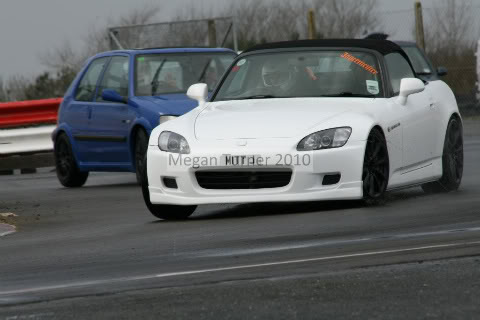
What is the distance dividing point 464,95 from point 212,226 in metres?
21.7

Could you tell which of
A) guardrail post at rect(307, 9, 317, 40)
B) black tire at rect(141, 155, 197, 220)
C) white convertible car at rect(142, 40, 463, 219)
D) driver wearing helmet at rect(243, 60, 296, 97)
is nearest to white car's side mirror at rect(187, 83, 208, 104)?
white convertible car at rect(142, 40, 463, 219)

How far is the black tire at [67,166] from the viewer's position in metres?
16.5

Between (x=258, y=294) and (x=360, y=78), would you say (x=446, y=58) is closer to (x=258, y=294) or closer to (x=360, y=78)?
(x=360, y=78)

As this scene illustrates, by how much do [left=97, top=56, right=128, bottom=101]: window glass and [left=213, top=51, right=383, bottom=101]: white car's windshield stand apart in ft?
13.5

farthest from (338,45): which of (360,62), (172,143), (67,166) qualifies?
(67,166)

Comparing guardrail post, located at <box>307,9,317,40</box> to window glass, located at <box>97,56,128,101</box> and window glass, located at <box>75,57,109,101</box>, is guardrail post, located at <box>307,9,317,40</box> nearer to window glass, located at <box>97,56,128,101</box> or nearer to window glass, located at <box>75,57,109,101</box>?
window glass, located at <box>75,57,109,101</box>

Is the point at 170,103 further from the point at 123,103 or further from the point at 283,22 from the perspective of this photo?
the point at 283,22

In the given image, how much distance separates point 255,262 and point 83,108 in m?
9.03

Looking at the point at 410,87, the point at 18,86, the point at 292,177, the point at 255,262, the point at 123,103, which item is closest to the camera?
the point at 255,262

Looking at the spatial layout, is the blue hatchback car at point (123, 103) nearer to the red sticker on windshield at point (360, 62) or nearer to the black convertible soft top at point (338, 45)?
the black convertible soft top at point (338, 45)

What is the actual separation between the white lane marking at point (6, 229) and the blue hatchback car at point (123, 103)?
3855 mm

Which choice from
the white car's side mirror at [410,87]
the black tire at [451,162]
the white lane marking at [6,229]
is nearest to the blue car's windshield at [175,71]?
the black tire at [451,162]

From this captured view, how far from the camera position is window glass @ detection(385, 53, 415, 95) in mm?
11762

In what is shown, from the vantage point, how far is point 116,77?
52.5ft
